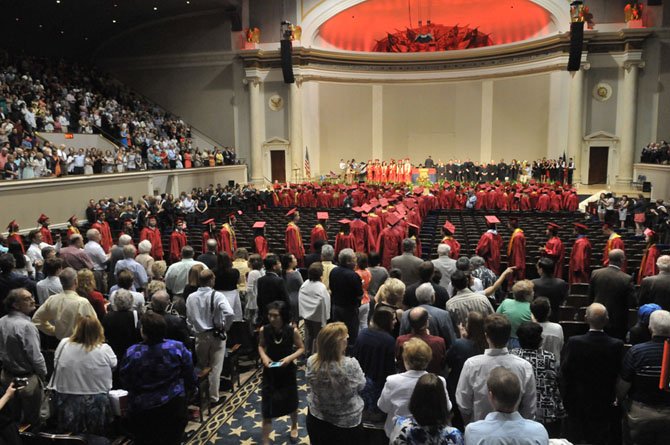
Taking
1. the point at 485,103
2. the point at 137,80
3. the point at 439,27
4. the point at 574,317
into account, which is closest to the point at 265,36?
the point at 137,80

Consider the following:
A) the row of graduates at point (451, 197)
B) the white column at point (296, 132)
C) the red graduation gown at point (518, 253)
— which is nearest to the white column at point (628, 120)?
the row of graduates at point (451, 197)

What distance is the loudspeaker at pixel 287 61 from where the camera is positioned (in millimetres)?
26419

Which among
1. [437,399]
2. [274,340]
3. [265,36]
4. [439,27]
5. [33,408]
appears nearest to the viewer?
Answer: [437,399]

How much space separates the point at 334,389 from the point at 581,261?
22.9 ft

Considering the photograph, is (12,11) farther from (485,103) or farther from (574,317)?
(574,317)

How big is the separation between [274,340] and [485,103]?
94.7ft

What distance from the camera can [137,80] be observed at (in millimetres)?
30047

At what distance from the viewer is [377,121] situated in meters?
32.1

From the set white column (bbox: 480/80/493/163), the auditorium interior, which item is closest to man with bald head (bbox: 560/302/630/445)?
the auditorium interior

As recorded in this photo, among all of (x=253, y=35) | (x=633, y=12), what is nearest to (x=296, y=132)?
(x=253, y=35)

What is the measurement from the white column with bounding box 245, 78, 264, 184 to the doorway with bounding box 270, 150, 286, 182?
761 millimetres

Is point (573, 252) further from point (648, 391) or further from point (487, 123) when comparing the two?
point (487, 123)

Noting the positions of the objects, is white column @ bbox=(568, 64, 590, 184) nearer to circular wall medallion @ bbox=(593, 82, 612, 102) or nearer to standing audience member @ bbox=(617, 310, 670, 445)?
circular wall medallion @ bbox=(593, 82, 612, 102)

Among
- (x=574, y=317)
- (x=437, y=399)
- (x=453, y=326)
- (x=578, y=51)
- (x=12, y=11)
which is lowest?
(x=574, y=317)
